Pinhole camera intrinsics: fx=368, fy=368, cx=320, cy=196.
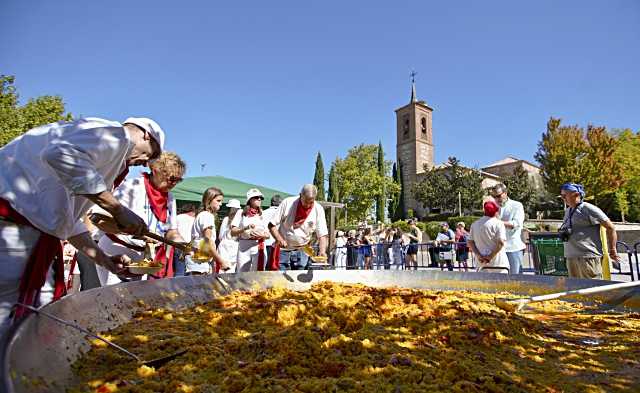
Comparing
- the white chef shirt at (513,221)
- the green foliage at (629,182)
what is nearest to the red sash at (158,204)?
the white chef shirt at (513,221)

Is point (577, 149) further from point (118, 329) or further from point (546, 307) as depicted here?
point (118, 329)

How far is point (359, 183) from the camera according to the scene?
148 feet

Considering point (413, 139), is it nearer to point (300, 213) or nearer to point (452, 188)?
point (452, 188)

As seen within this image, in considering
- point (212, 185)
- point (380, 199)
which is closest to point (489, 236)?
point (212, 185)

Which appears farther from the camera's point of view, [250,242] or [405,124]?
[405,124]

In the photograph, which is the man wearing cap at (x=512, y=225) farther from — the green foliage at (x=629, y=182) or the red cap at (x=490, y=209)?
the green foliage at (x=629, y=182)

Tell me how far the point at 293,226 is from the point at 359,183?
131ft

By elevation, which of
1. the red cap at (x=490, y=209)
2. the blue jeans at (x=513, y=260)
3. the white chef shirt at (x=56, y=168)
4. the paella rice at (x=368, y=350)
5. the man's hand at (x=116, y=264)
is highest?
the red cap at (x=490, y=209)

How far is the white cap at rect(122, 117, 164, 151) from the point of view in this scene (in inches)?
82.8

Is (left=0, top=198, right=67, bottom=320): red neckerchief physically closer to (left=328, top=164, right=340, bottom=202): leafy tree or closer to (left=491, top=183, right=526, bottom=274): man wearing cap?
(left=491, top=183, right=526, bottom=274): man wearing cap

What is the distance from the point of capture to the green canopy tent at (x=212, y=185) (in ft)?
32.5

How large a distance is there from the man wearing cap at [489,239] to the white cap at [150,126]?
4.17 metres

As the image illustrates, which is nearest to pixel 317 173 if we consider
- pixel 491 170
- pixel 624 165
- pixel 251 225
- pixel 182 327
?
pixel 491 170

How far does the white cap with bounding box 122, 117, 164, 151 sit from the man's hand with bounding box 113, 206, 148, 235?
506 mm
